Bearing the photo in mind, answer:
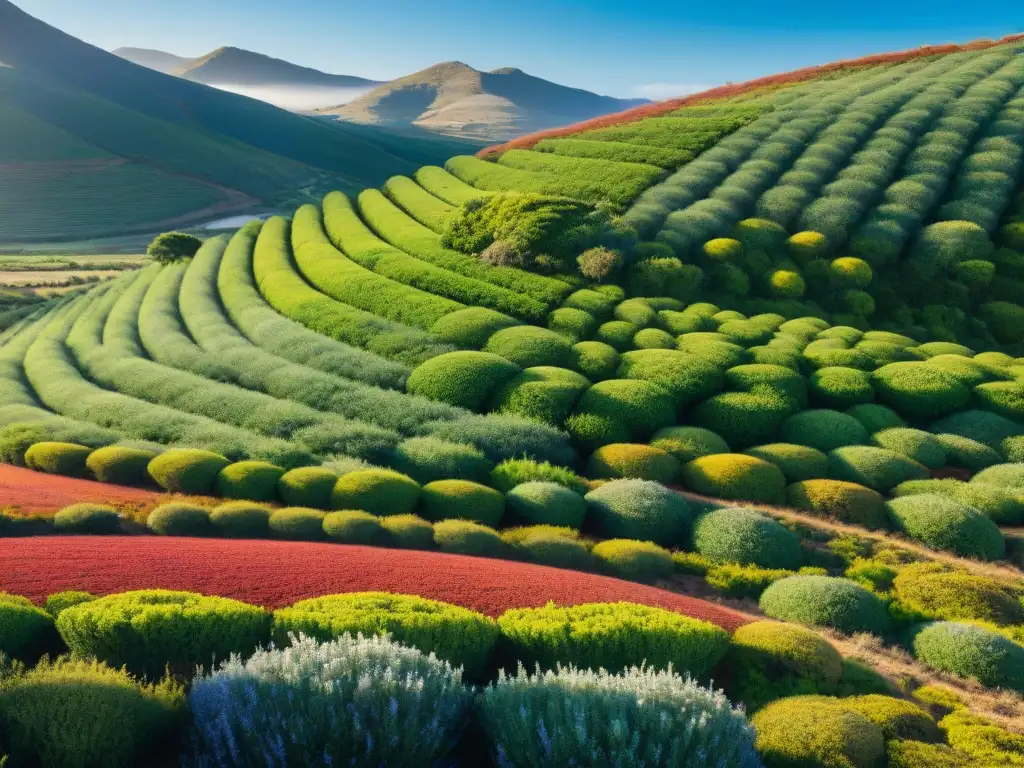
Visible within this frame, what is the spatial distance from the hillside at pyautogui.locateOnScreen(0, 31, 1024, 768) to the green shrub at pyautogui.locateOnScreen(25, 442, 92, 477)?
91 mm

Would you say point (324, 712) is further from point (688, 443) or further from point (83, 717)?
point (688, 443)

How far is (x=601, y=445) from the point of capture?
19.8m

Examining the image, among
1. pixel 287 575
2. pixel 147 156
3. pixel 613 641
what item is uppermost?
pixel 147 156

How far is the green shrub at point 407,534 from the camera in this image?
13945 mm

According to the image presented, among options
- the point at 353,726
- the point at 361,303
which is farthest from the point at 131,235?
the point at 353,726

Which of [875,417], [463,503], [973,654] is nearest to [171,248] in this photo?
[463,503]

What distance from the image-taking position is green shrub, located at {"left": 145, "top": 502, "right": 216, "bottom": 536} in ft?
45.6

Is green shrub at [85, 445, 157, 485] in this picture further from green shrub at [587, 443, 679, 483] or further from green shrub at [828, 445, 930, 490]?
green shrub at [828, 445, 930, 490]

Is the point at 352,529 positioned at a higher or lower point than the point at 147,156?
lower

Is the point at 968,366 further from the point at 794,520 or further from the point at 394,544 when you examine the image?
the point at 394,544

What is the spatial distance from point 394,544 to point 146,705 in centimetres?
719

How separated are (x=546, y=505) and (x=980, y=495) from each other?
9546 millimetres

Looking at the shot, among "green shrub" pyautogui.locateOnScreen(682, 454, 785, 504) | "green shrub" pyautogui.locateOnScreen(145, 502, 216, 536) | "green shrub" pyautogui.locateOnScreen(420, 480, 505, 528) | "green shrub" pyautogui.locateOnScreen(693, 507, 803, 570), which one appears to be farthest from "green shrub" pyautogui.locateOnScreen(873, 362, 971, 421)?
"green shrub" pyautogui.locateOnScreen(145, 502, 216, 536)

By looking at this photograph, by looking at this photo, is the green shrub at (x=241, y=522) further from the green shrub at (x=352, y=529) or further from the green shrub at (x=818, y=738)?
the green shrub at (x=818, y=738)
